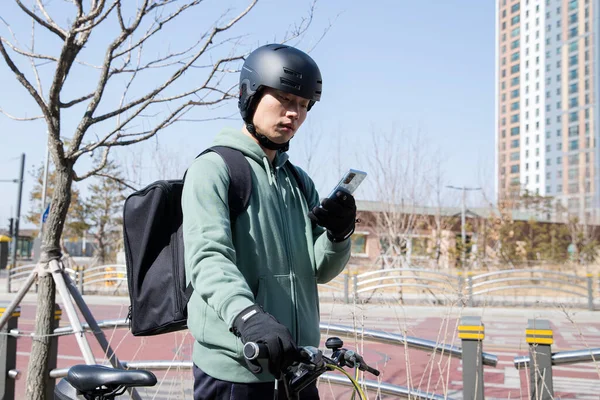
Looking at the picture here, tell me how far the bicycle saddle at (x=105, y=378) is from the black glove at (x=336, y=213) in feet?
2.62

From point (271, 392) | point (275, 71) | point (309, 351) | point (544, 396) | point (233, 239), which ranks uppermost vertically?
point (275, 71)

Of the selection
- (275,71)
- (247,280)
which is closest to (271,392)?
(247,280)

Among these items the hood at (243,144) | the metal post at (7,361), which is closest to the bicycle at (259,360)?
the hood at (243,144)

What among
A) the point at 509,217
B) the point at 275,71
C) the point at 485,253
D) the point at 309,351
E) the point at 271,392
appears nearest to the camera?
the point at 309,351

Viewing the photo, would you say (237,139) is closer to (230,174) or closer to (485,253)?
(230,174)

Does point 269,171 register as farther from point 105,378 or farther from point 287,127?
point 105,378

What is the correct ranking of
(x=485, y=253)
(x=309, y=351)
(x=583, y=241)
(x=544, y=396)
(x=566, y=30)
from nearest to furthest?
(x=309, y=351) < (x=544, y=396) < (x=485, y=253) < (x=583, y=241) < (x=566, y=30)

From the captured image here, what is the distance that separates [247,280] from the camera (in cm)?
187

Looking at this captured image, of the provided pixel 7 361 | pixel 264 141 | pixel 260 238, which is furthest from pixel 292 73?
pixel 7 361

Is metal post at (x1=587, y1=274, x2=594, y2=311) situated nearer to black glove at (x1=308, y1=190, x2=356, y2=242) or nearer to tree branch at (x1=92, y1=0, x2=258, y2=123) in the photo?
tree branch at (x1=92, y1=0, x2=258, y2=123)

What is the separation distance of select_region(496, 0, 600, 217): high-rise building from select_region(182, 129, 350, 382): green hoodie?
83.4m

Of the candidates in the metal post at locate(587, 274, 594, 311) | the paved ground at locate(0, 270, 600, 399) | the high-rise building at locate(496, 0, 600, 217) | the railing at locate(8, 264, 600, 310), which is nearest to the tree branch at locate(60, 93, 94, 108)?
the paved ground at locate(0, 270, 600, 399)

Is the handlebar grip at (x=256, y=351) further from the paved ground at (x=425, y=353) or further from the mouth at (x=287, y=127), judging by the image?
the paved ground at (x=425, y=353)

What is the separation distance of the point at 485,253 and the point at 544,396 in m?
21.2
